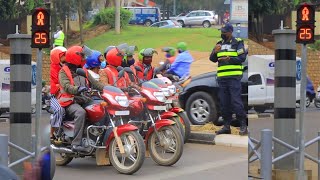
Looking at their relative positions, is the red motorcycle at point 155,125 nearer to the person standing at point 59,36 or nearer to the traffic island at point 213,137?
the traffic island at point 213,137

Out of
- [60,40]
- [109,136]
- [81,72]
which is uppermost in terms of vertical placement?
[60,40]

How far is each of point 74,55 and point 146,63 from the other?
2.11 feet

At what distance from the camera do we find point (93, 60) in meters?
5.87

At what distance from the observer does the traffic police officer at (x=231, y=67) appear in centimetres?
553

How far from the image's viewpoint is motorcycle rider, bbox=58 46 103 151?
18.7ft

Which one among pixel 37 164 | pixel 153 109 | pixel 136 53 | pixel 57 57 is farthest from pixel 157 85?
pixel 37 164

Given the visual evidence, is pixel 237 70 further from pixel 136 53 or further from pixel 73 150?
pixel 73 150

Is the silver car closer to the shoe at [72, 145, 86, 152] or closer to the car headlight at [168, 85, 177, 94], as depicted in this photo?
the car headlight at [168, 85, 177, 94]

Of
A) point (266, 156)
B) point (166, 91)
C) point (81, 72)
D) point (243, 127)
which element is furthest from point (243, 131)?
point (166, 91)

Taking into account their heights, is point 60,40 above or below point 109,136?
above

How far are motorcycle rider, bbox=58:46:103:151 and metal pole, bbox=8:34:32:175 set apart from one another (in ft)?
0.95

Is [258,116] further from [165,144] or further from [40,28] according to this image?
[165,144]

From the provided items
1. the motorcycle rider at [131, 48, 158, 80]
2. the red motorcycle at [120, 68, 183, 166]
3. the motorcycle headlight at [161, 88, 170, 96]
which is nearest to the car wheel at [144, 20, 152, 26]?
the motorcycle rider at [131, 48, 158, 80]

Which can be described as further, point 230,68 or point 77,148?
point 77,148
